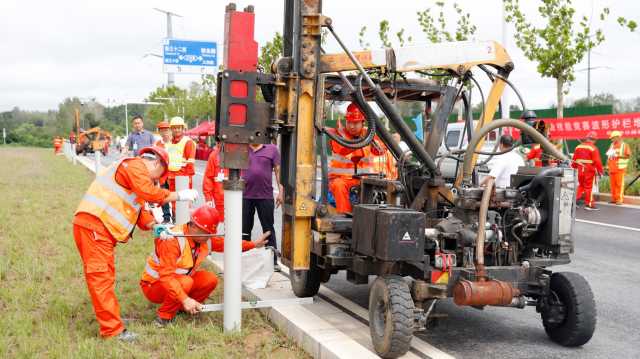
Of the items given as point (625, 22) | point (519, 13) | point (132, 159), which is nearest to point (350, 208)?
point (132, 159)

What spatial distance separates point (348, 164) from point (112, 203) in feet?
7.99

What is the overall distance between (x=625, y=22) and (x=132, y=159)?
54.6 feet

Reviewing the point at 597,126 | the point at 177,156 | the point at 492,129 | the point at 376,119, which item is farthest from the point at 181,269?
the point at 597,126

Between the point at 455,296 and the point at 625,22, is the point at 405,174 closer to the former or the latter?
the point at 455,296

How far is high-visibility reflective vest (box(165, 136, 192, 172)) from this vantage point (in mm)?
9773

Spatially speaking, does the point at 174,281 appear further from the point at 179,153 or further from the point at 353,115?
the point at 179,153

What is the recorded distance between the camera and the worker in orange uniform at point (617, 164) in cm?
1509

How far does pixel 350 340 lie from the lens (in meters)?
4.86

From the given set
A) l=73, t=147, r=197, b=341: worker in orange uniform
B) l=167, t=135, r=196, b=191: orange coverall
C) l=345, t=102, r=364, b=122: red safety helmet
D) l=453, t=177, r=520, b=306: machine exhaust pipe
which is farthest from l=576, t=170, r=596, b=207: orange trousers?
l=73, t=147, r=197, b=341: worker in orange uniform

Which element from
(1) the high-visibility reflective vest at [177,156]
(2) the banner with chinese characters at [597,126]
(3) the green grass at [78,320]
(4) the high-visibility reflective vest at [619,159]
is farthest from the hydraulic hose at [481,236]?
(2) the banner with chinese characters at [597,126]

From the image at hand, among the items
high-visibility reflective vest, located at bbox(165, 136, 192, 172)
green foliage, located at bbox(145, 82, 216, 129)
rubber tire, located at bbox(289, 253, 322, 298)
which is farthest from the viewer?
green foliage, located at bbox(145, 82, 216, 129)

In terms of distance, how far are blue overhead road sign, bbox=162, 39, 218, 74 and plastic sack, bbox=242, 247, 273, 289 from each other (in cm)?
2513

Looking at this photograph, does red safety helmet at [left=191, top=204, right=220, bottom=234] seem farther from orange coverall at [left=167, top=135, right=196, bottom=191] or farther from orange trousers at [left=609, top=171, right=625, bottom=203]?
orange trousers at [left=609, top=171, right=625, bottom=203]

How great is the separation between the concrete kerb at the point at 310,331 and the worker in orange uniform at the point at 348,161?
1.11 m
